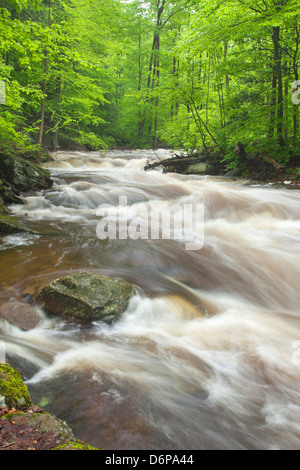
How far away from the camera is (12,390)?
154cm

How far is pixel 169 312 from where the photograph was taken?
3.41m

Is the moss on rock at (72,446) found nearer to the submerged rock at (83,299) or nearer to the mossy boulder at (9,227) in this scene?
the submerged rock at (83,299)

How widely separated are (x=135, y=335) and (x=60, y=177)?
819 cm

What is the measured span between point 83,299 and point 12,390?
1.45 meters

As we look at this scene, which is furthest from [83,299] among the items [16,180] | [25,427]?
[16,180]

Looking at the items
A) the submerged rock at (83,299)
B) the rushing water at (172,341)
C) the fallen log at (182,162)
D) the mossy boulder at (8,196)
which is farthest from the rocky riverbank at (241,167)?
the submerged rock at (83,299)

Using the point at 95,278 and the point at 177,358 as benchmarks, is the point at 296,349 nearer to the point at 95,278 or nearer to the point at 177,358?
the point at 177,358

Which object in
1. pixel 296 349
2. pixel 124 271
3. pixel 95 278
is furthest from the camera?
pixel 124 271

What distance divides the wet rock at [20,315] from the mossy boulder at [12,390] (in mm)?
1259

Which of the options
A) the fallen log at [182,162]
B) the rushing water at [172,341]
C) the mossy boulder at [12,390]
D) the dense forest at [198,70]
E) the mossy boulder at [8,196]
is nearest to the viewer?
the mossy boulder at [12,390]

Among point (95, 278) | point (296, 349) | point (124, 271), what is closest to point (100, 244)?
point (124, 271)

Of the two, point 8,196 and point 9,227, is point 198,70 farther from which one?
point 9,227

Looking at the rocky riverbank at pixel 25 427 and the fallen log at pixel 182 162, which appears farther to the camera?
the fallen log at pixel 182 162

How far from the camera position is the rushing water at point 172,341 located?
190cm
